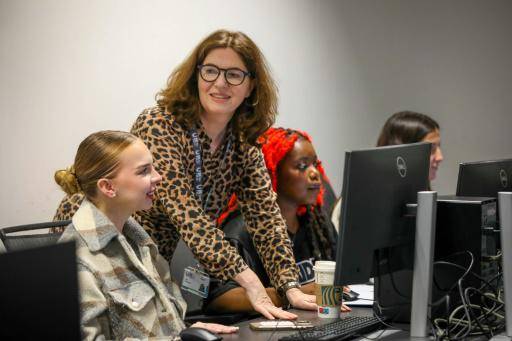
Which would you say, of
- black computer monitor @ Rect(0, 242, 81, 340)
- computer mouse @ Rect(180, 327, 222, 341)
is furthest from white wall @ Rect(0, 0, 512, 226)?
black computer monitor @ Rect(0, 242, 81, 340)

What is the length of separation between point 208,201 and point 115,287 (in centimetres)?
87

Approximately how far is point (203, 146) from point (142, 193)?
562 millimetres

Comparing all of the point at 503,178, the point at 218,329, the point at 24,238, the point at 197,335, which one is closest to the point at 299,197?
the point at 503,178

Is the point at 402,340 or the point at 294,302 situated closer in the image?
the point at 402,340

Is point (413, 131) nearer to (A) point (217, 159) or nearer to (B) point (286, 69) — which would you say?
(B) point (286, 69)

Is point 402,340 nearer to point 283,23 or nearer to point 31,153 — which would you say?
point 31,153

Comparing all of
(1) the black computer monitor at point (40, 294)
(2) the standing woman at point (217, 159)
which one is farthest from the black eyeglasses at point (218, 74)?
(1) the black computer monitor at point (40, 294)

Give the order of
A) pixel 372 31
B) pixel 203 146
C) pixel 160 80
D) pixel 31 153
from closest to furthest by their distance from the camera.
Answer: pixel 203 146, pixel 31 153, pixel 160 80, pixel 372 31

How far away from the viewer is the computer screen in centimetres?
192

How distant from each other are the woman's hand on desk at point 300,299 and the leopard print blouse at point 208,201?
0.25ft

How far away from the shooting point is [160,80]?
144 inches

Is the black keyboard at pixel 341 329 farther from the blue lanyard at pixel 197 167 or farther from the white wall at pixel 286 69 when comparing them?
the white wall at pixel 286 69

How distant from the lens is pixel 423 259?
2.02 metres

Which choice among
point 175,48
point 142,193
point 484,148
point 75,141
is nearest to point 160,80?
point 175,48
